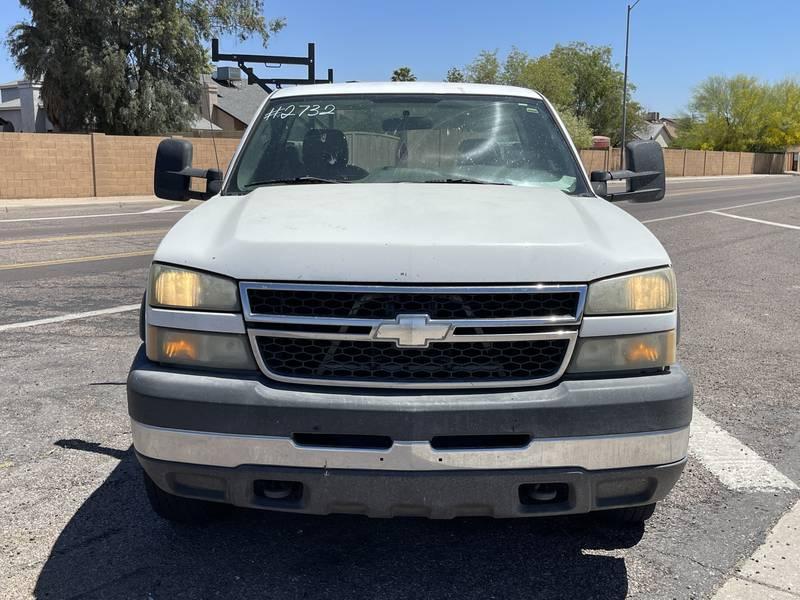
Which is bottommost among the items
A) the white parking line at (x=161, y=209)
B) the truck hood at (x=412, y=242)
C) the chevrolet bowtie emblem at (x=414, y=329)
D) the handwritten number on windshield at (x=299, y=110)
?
the white parking line at (x=161, y=209)

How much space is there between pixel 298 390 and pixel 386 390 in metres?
0.29

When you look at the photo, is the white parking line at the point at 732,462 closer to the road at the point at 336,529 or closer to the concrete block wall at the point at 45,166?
the road at the point at 336,529

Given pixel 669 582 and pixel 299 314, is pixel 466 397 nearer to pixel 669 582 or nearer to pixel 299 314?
pixel 299 314

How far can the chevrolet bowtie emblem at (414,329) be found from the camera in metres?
2.68

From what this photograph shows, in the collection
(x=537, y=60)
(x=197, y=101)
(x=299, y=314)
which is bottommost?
(x=299, y=314)

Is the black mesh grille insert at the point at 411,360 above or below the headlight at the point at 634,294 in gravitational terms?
below

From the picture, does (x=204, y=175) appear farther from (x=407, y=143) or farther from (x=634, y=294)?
(x=634, y=294)

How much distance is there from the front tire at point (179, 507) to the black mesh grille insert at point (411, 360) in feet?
2.80

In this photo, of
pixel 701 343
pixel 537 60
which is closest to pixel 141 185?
pixel 701 343

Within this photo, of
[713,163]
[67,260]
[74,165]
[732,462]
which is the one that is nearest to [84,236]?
[67,260]

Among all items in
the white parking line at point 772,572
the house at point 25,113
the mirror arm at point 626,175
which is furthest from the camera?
the house at point 25,113

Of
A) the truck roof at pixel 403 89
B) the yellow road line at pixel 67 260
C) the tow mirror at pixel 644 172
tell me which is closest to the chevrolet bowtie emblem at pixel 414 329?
the tow mirror at pixel 644 172

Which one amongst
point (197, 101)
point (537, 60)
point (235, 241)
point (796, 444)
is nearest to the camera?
point (235, 241)

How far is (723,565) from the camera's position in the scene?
3211mm
